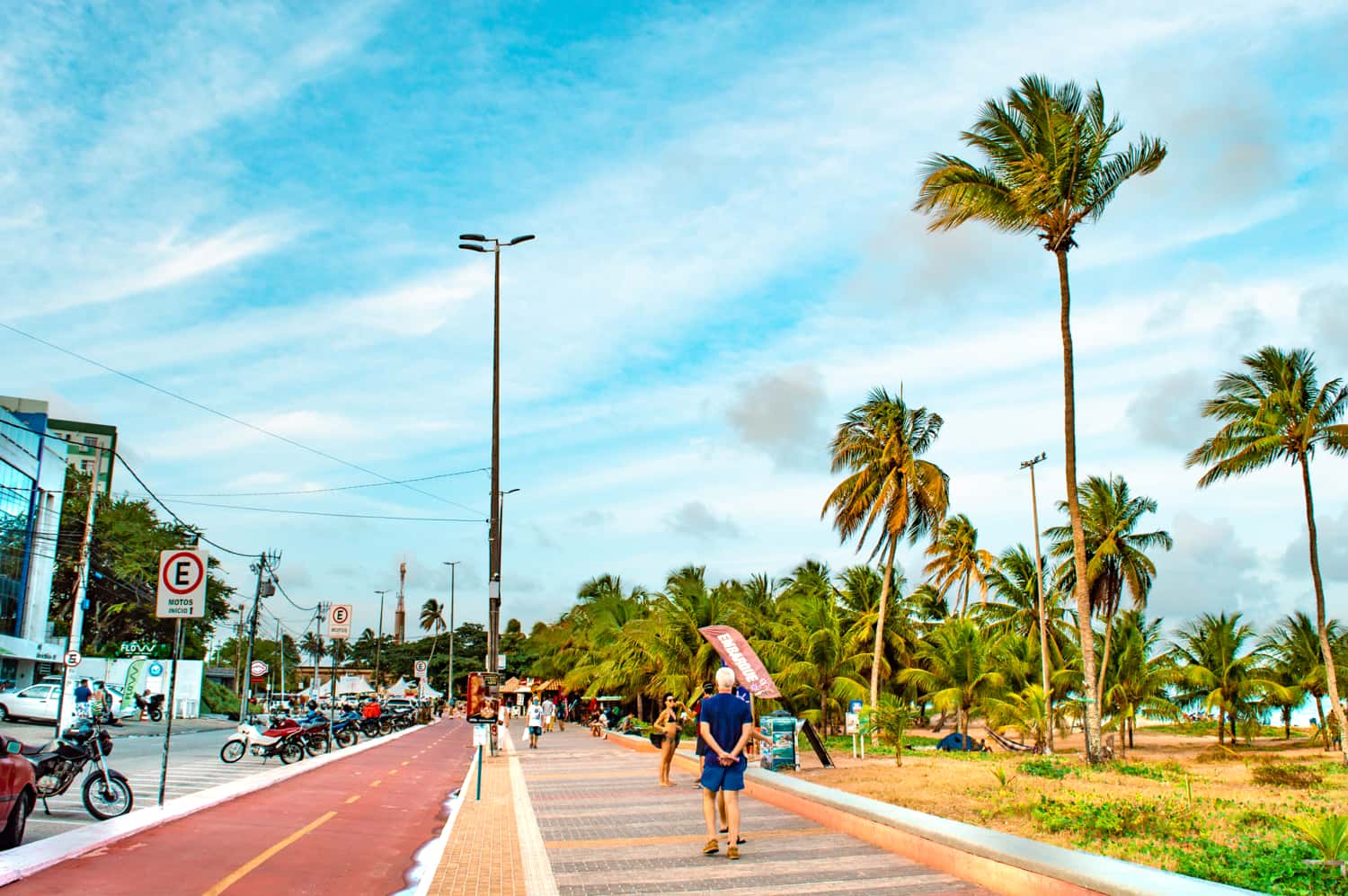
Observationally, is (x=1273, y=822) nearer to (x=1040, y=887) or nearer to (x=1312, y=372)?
(x=1040, y=887)

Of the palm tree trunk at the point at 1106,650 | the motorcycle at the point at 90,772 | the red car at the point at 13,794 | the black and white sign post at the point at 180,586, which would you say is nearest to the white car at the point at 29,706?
the motorcycle at the point at 90,772

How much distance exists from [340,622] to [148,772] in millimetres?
9776

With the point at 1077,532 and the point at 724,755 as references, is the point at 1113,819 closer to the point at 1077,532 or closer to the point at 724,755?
the point at 724,755

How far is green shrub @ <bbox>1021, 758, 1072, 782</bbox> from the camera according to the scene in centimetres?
1664

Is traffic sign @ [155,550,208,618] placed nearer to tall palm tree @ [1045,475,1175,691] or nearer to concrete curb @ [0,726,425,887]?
concrete curb @ [0,726,425,887]

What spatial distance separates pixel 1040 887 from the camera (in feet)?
22.8

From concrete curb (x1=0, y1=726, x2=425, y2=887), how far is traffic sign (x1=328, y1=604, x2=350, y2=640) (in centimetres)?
963

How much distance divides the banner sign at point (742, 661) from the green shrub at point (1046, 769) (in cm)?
456

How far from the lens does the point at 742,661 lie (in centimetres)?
1997

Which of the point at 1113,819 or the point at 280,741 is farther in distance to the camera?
the point at 280,741

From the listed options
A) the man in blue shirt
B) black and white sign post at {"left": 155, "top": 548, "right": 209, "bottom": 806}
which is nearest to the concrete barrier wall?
black and white sign post at {"left": 155, "top": 548, "right": 209, "bottom": 806}

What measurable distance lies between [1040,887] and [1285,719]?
45560 millimetres

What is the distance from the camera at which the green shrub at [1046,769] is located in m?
16.6

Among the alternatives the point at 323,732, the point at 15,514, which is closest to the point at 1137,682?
the point at 323,732
